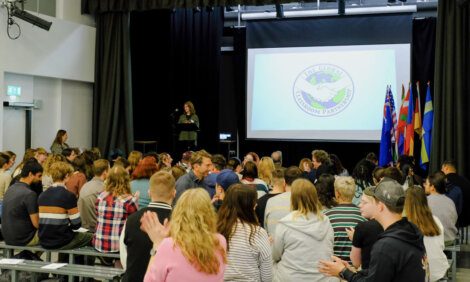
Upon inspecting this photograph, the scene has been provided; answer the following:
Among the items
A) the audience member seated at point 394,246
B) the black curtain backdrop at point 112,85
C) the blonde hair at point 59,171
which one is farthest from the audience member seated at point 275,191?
the black curtain backdrop at point 112,85

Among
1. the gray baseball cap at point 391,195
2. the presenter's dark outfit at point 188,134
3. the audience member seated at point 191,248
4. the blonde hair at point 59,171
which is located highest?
the presenter's dark outfit at point 188,134

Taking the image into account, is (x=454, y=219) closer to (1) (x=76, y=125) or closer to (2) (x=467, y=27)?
(2) (x=467, y=27)

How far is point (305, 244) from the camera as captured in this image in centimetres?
370

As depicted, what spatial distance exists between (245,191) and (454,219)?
3.22 meters

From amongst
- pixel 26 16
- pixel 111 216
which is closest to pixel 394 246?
pixel 111 216

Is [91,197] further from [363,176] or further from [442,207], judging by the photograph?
[442,207]

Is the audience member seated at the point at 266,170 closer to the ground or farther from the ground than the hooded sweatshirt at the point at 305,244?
farther from the ground

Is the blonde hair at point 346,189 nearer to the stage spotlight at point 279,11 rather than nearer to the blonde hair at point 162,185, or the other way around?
the blonde hair at point 162,185

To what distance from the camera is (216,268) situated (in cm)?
257

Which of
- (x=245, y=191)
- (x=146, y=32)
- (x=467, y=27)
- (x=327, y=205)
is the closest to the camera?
(x=245, y=191)

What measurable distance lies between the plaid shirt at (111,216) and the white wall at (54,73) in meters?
6.12

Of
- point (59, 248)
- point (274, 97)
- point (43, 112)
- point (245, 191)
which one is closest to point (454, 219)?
point (245, 191)

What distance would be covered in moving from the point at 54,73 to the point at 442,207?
8.15 metres

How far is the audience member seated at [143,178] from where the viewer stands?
516cm
